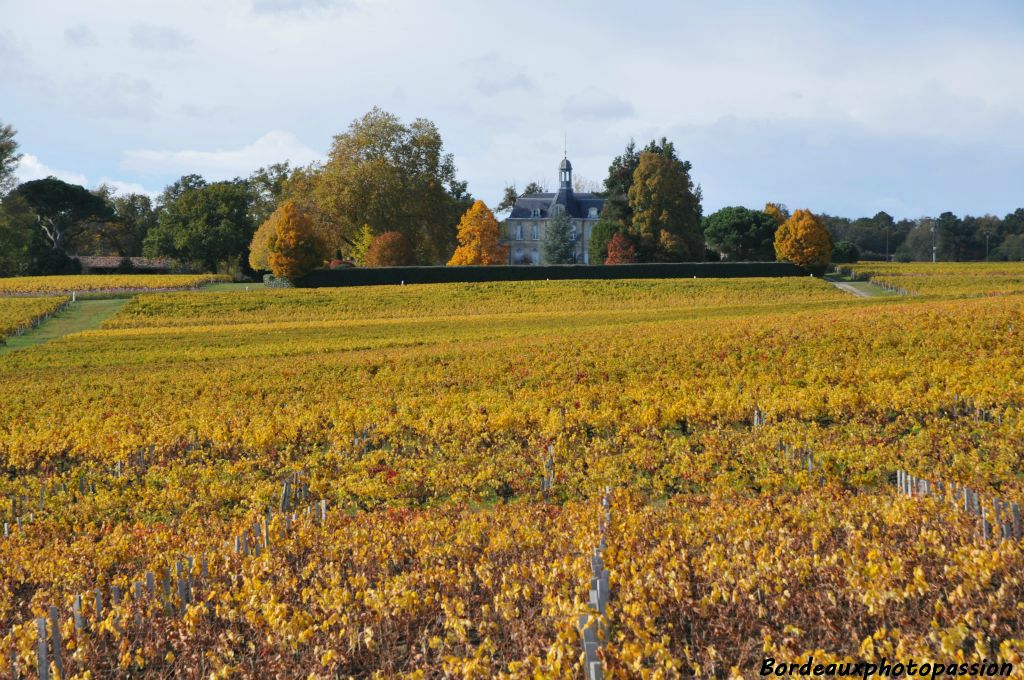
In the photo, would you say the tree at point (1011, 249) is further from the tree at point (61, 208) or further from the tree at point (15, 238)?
the tree at point (15, 238)

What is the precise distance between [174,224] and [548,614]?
95054 mm

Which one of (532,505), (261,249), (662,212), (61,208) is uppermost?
(61,208)

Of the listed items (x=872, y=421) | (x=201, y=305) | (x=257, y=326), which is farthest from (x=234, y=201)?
(x=872, y=421)

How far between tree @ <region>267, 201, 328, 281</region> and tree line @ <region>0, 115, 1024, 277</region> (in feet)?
0.35

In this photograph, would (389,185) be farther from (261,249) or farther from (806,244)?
(806,244)

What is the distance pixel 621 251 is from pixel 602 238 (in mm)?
4032

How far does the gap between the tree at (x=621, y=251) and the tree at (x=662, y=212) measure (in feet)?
2.95

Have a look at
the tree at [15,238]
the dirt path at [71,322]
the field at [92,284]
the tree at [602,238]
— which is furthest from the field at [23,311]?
the tree at [602,238]

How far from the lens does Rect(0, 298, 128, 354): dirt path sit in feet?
146

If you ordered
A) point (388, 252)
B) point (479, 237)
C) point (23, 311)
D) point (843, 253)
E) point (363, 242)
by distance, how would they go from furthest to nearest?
1. point (843, 253)
2. point (479, 237)
3. point (363, 242)
4. point (388, 252)
5. point (23, 311)

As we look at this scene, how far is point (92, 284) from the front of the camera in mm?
70000

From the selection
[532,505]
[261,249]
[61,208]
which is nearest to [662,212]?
[261,249]

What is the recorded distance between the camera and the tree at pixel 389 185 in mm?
77812

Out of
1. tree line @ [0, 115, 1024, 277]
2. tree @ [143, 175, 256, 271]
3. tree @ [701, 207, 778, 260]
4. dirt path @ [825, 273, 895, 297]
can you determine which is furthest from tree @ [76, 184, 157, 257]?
dirt path @ [825, 273, 895, 297]
